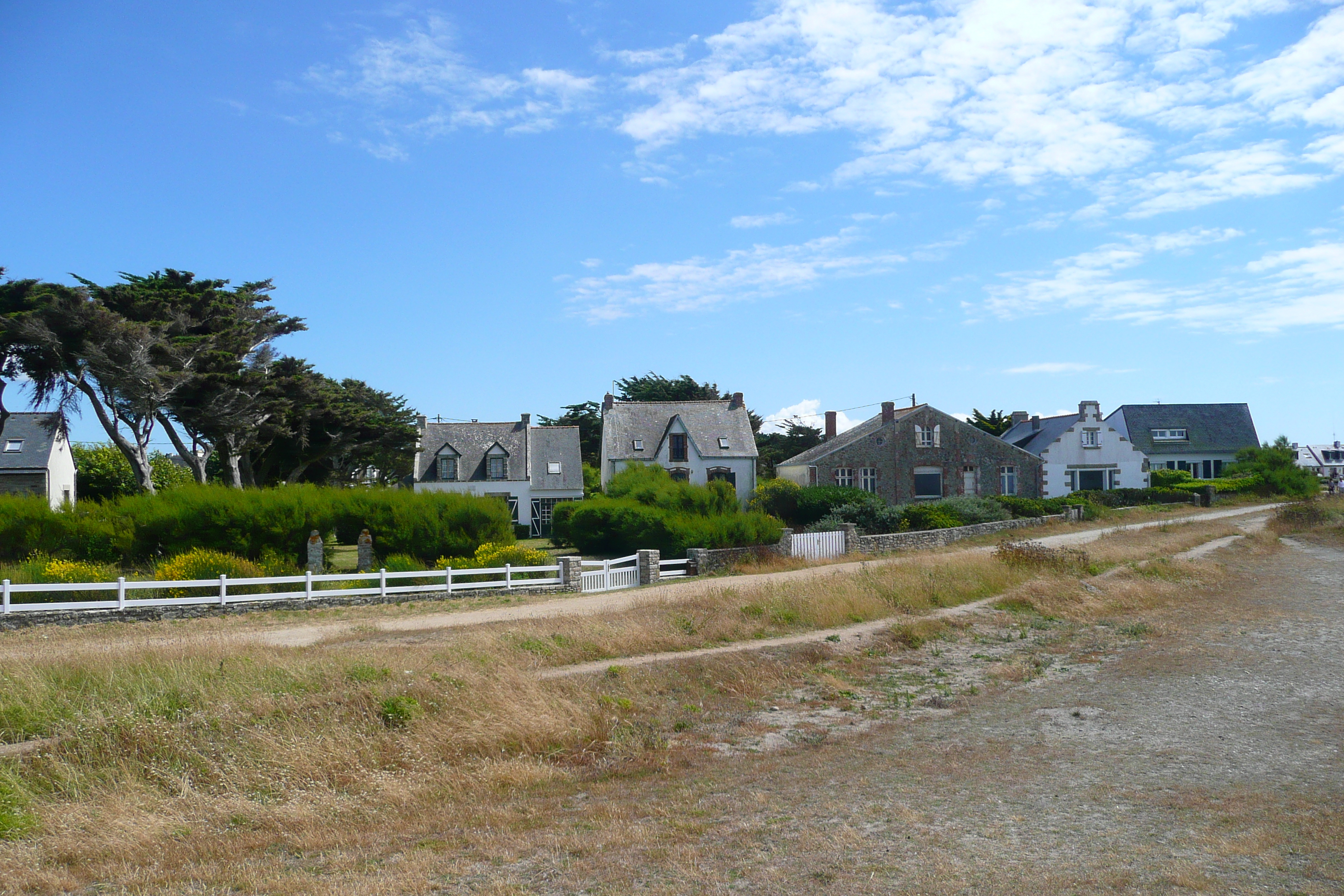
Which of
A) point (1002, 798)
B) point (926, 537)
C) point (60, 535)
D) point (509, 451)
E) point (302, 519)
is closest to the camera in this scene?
point (1002, 798)

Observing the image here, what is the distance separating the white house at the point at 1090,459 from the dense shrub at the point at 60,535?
154ft

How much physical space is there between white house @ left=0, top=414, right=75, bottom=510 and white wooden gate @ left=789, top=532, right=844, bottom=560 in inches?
1231

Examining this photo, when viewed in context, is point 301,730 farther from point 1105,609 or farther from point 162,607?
point 1105,609

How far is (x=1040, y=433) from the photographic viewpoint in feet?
196

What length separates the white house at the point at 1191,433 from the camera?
62.0 metres

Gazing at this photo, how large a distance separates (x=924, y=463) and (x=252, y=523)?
34.8 m

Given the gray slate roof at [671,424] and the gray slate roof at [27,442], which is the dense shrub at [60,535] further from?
the gray slate roof at [671,424]

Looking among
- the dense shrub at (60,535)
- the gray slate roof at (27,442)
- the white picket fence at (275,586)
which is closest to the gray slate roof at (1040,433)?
the white picket fence at (275,586)

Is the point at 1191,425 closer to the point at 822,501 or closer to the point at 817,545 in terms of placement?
the point at 822,501

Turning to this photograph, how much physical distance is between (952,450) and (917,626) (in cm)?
3316

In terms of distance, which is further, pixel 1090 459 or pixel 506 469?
pixel 1090 459

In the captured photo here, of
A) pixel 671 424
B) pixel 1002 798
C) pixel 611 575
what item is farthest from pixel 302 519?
pixel 671 424

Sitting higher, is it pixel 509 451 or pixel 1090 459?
pixel 509 451

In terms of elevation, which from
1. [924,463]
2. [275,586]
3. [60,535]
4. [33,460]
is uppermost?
[33,460]
